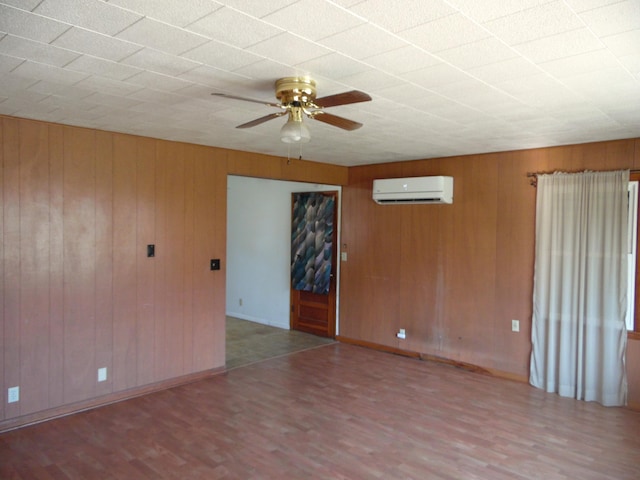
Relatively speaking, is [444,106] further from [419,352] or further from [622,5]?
[419,352]

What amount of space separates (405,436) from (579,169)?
9.57 feet

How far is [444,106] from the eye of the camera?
3.00 meters

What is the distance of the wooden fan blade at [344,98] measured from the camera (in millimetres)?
2123

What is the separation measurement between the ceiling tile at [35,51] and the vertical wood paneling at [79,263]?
160cm

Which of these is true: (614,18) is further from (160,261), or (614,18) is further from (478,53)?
(160,261)

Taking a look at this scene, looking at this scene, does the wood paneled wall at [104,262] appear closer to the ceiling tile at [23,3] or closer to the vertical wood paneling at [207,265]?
the vertical wood paneling at [207,265]

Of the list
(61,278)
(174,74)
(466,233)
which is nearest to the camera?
(174,74)

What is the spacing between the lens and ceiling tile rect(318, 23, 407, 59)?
73.6 inches

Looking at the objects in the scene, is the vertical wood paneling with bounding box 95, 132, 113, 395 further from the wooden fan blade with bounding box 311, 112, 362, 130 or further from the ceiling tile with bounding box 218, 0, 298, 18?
the ceiling tile with bounding box 218, 0, 298, 18

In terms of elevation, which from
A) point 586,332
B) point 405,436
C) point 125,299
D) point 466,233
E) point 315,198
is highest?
point 315,198

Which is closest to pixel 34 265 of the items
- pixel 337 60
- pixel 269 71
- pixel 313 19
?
pixel 269 71

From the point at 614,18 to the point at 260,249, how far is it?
6.15 m

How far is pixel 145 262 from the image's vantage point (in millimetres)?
4176

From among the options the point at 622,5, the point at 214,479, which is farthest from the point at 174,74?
the point at 214,479
